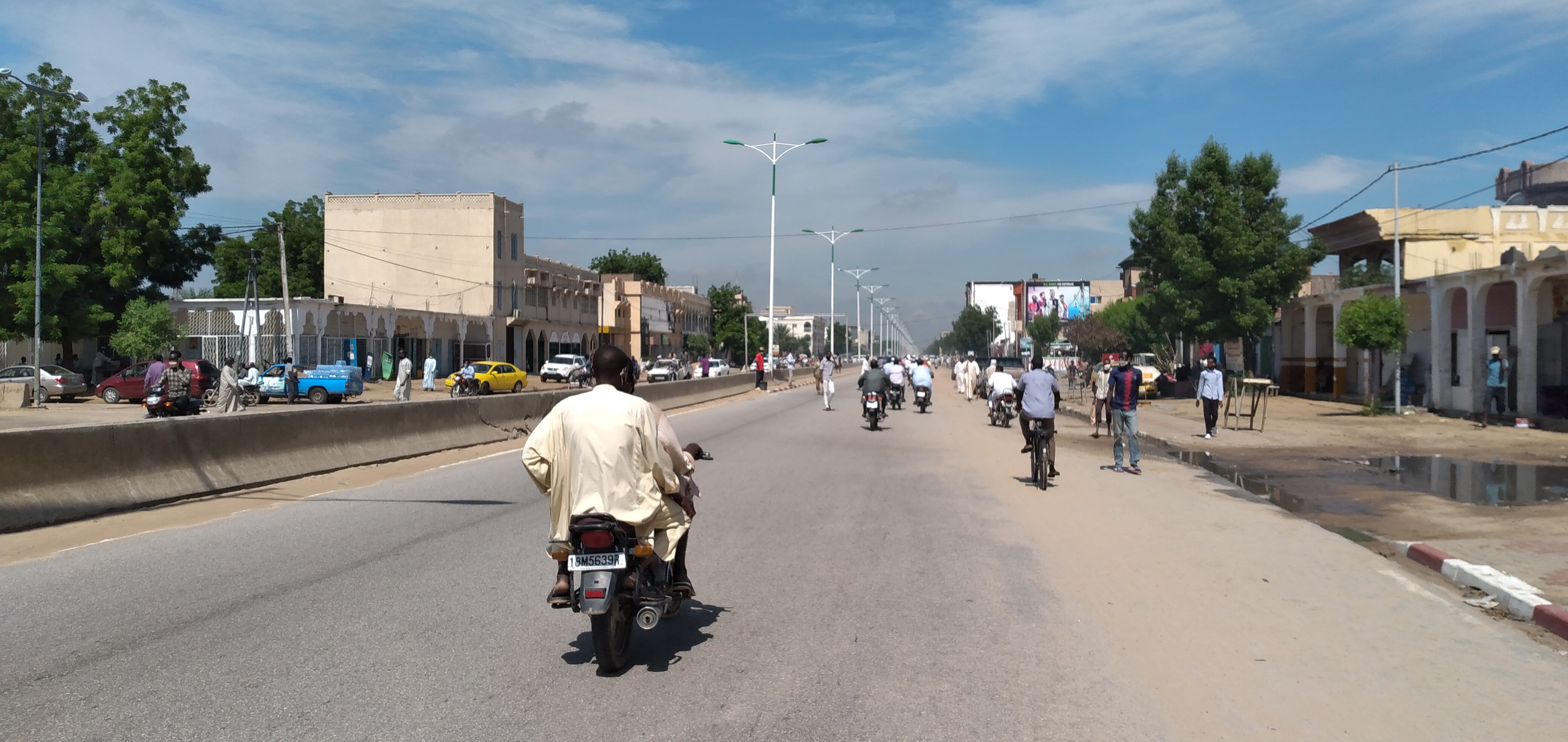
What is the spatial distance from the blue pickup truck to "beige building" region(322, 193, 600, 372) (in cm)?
2747

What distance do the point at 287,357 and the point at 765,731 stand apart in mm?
48696

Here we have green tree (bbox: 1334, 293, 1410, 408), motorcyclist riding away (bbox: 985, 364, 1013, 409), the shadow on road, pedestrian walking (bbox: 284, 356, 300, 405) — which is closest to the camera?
the shadow on road

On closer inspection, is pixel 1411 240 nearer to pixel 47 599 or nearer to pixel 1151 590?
pixel 1151 590

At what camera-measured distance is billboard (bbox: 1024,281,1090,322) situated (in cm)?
11969

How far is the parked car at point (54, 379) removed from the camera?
126ft

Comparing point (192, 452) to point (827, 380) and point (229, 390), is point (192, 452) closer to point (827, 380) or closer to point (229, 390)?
point (229, 390)

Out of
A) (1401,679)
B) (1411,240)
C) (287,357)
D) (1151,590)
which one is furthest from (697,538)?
(287,357)

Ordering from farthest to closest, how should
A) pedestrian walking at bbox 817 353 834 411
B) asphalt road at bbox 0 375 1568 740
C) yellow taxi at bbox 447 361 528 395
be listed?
yellow taxi at bbox 447 361 528 395 → pedestrian walking at bbox 817 353 834 411 → asphalt road at bbox 0 375 1568 740

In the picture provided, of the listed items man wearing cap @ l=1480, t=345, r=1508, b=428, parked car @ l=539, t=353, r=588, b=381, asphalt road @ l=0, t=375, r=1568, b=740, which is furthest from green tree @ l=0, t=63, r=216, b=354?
man wearing cap @ l=1480, t=345, r=1508, b=428

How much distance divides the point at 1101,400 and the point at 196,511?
19697 mm

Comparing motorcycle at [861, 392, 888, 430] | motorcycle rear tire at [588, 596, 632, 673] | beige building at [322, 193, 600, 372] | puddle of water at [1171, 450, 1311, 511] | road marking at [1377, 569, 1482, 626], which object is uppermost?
beige building at [322, 193, 600, 372]

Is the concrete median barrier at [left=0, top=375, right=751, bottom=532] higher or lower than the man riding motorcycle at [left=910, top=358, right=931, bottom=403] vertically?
lower

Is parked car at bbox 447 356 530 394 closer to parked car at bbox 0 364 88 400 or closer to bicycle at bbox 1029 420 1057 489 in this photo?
parked car at bbox 0 364 88 400

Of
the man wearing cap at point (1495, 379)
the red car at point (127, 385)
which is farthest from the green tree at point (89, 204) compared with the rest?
the man wearing cap at point (1495, 379)
